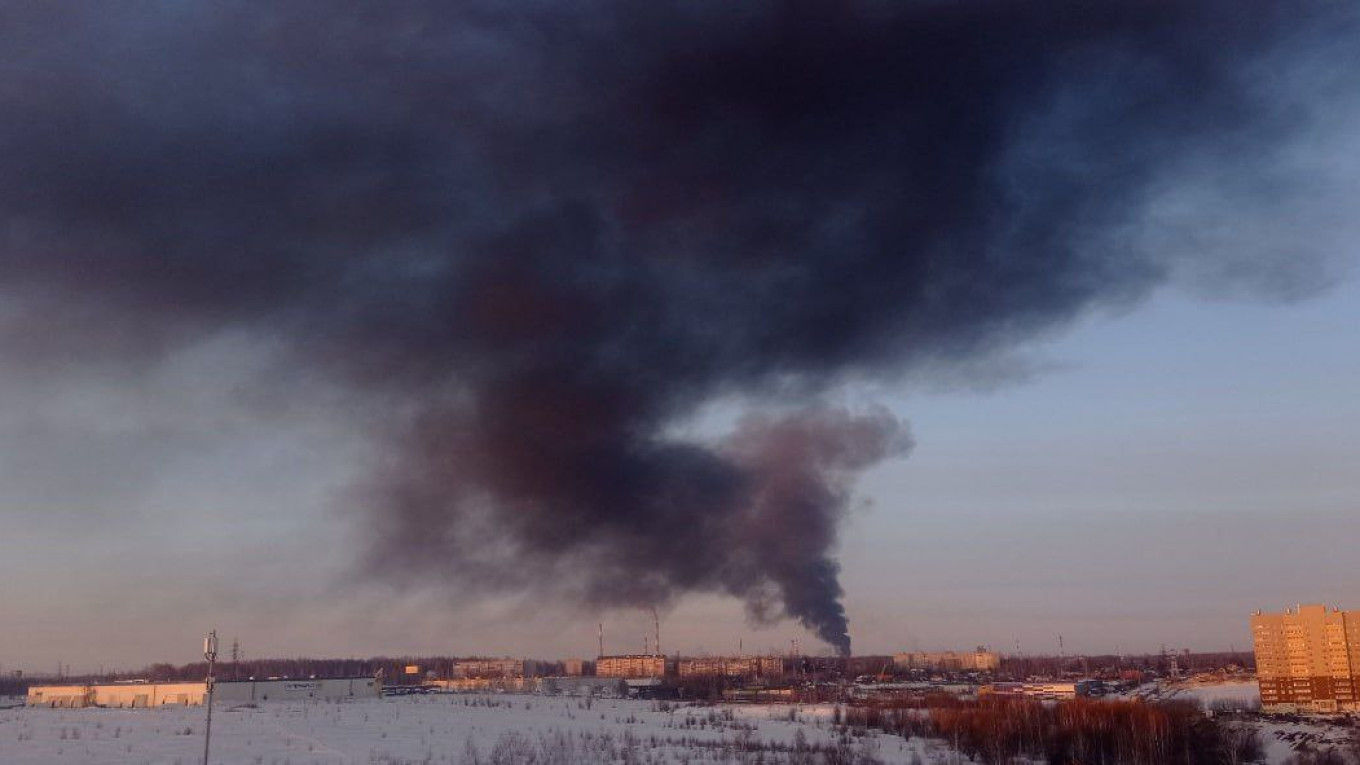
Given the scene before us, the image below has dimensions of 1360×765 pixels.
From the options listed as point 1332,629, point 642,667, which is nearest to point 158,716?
point 1332,629

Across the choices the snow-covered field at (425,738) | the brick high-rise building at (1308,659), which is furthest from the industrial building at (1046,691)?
the snow-covered field at (425,738)

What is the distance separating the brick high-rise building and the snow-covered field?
1728 inches

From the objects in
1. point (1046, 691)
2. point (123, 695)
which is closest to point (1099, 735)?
point (1046, 691)

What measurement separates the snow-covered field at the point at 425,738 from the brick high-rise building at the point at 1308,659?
43.9 meters

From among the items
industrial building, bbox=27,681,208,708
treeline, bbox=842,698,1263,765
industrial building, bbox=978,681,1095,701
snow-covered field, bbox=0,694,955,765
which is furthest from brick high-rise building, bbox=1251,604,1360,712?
industrial building, bbox=27,681,208,708

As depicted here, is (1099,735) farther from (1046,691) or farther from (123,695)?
(123,695)

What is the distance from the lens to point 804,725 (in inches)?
2559

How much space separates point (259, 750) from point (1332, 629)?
85825mm

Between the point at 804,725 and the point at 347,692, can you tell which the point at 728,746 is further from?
the point at 347,692

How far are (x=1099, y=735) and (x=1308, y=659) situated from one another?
44.2 meters

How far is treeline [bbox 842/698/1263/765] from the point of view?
52.0 meters

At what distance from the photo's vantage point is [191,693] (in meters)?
80.6

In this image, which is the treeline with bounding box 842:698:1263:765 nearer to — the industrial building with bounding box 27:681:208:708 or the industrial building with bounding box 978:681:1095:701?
the industrial building with bounding box 978:681:1095:701

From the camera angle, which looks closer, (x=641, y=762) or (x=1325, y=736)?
(x=641, y=762)
